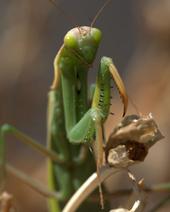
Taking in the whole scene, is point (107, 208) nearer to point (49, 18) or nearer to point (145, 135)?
point (145, 135)

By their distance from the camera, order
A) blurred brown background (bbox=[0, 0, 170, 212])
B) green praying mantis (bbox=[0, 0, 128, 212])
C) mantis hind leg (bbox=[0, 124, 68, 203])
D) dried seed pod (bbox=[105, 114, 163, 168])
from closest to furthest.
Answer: dried seed pod (bbox=[105, 114, 163, 168]) → green praying mantis (bbox=[0, 0, 128, 212]) → mantis hind leg (bbox=[0, 124, 68, 203]) → blurred brown background (bbox=[0, 0, 170, 212])

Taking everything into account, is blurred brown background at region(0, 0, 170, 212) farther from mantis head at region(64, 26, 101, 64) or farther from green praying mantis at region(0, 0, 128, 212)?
mantis head at region(64, 26, 101, 64)

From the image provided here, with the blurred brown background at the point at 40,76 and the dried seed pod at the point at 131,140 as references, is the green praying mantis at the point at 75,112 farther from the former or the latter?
the blurred brown background at the point at 40,76

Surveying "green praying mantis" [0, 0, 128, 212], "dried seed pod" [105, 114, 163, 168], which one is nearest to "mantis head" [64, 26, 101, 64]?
"green praying mantis" [0, 0, 128, 212]

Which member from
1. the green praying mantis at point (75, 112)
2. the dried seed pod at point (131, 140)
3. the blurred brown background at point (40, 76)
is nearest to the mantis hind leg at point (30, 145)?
the green praying mantis at point (75, 112)

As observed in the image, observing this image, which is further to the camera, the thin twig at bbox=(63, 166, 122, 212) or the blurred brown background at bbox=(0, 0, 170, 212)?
the blurred brown background at bbox=(0, 0, 170, 212)

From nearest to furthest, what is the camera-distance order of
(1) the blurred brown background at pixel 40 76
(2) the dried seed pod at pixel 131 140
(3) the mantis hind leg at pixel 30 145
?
(2) the dried seed pod at pixel 131 140 < (3) the mantis hind leg at pixel 30 145 < (1) the blurred brown background at pixel 40 76

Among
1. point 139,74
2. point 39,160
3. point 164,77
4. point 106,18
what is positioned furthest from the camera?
point 106,18

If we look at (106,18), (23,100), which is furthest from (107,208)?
(106,18)
